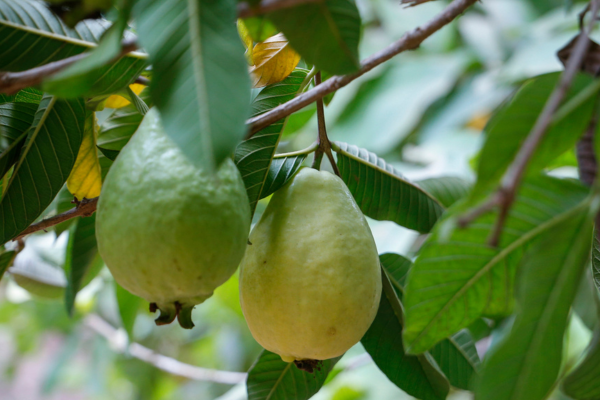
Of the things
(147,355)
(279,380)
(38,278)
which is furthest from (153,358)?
(279,380)

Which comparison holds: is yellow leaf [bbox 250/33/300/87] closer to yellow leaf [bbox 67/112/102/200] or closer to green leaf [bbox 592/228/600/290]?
yellow leaf [bbox 67/112/102/200]

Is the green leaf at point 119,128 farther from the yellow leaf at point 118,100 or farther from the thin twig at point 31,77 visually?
the thin twig at point 31,77

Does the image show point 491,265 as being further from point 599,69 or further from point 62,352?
point 62,352

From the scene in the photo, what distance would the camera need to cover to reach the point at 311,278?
508 mm

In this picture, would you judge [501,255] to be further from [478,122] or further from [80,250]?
[478,122]

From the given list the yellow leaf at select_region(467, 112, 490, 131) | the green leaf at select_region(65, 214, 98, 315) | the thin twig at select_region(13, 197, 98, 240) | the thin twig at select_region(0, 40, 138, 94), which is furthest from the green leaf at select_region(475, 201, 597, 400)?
the yellow leaf at select_region(467, 112, 490, 131)

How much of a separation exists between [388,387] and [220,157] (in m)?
1.37

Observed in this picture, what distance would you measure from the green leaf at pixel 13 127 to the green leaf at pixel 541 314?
21.0 inches

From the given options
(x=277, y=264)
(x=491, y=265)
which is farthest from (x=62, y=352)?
(x=491, y=265)

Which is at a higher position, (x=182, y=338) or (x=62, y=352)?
(x=62, y=352)

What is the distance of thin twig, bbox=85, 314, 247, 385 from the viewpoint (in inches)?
59.2

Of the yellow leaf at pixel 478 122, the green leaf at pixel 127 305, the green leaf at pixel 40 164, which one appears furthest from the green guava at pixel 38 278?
the yellow leaf at pixel 478 122

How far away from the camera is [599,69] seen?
0.58 meters

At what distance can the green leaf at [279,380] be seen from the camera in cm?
68
